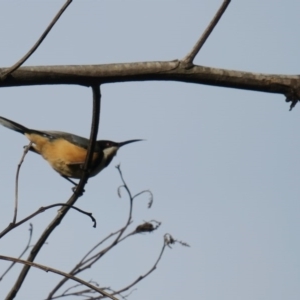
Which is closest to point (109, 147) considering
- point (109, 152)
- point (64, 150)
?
point (109, 152)

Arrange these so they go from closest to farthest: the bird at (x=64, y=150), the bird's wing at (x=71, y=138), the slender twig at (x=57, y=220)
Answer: the slender twig at (x=57, y=220), the bird at (x=64, y=150), the bird's wing at (x=71, y=138)

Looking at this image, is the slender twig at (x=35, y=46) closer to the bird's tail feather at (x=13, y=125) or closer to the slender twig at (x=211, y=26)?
the slender twig at (x=211, y=26)

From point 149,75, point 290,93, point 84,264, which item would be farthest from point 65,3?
point 84,264

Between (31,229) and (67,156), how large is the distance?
232cm

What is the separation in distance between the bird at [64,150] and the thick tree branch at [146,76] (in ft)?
10.0

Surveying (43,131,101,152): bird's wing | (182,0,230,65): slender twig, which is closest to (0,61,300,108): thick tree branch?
(182,0,230,65): slender twig

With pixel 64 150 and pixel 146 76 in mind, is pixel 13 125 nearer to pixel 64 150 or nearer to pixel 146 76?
pixel 64 150

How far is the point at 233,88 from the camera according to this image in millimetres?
2342

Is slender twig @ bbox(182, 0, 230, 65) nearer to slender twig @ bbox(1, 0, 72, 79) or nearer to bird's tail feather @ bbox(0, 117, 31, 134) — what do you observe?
slender twig @ bbox(1, 0, 72, 79)

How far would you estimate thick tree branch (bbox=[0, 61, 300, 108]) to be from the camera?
7.26ft

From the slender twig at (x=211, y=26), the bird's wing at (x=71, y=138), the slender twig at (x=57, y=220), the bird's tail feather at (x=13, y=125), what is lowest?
the slender twig at (x=57, y=220)

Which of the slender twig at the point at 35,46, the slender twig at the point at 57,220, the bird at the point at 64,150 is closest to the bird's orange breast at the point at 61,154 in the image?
the bird at the point at 64,150

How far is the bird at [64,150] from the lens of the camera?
5.58 meters

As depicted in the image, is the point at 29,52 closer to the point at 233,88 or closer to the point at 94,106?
the point at 94,106
